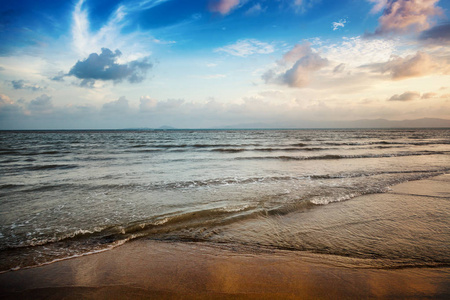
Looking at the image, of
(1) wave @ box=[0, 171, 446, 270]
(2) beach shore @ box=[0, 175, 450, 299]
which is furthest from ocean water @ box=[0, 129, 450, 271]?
→ (2) beach shore @ box=[0, 175, 450, 299]

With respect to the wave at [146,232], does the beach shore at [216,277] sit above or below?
above

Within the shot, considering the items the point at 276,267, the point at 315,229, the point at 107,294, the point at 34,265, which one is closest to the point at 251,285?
the point at 276,267

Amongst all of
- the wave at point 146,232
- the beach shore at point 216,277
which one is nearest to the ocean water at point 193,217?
the wave at point 146,232

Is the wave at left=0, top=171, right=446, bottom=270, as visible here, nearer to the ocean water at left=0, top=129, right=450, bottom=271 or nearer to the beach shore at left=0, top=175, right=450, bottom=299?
the ocean water at left=0, top=129, right=450, bottom=271

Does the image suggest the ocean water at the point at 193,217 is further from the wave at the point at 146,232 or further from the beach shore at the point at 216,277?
the beach shore at the point at 216,277

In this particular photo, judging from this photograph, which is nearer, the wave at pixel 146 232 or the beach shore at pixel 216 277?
the beach shore at pixel 216 277

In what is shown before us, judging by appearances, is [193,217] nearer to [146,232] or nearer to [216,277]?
[146,232]

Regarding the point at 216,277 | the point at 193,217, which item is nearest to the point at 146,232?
the point at 193,217

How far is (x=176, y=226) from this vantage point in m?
5.14

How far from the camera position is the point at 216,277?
320cm

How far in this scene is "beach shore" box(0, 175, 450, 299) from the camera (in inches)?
113

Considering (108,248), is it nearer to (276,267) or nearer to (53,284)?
(53,284)

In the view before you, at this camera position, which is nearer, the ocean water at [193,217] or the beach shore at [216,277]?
the beach shore at [216,277]

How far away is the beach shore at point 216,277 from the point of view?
2863mm
